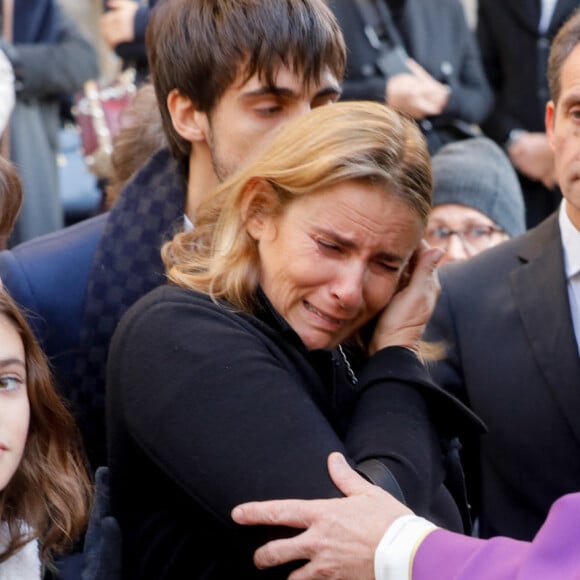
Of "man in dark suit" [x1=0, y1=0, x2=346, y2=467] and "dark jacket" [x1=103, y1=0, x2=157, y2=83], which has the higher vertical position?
"man in dark suit" [x1=0, y1=0, x2=346, y2=467]

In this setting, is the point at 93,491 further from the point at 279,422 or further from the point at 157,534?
the point at 279,422

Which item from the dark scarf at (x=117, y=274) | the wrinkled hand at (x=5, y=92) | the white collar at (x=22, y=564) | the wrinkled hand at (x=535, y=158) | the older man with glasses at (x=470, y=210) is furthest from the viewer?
the wrinkled hand at (x=535, y=158)

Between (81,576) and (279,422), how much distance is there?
463 mm

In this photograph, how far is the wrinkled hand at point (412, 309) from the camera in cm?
254

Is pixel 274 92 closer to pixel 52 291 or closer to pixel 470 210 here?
pixel 52 291

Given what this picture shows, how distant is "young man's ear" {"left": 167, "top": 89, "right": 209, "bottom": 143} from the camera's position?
313 centimetres

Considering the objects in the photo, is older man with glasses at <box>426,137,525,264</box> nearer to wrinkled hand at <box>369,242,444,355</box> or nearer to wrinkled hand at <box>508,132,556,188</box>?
wrinkled hand at <box>508,132,556,188</box>

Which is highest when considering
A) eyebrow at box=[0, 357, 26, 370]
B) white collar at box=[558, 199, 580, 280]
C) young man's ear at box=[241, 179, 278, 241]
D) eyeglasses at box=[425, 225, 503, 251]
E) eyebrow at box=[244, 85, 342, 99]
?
young man's ear at box=[241, 179, 278, 241]

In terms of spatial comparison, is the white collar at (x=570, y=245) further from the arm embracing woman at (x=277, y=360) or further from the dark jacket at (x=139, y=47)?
the dark jacket at (x=139, y=47)

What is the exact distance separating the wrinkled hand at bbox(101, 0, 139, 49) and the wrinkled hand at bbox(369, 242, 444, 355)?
8.38 ft

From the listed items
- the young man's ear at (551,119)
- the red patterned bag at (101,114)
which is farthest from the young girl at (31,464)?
the red patterned bag at (101,114)

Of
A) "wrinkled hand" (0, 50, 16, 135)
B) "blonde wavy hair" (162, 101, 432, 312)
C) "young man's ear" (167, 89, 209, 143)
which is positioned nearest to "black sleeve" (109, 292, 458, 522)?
"blonde wavy hair" (162, 101, 432, 312)

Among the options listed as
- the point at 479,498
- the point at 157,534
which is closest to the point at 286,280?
the point at 157,534

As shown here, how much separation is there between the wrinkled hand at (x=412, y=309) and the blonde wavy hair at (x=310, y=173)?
0.61 ft
